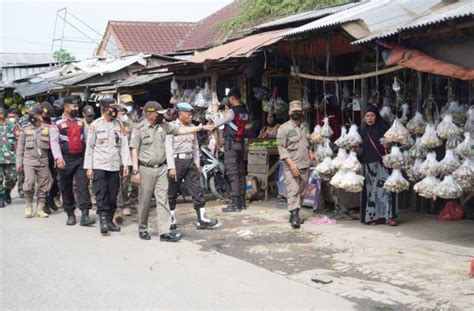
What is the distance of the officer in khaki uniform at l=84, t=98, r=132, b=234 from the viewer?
28.8 feet

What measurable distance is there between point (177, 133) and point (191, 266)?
7.92 ft

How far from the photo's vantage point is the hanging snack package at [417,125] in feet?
25.4

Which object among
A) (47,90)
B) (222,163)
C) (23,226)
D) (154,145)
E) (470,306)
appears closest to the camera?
(470,306)

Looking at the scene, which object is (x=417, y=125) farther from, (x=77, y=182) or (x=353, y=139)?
(x=77, y=182)

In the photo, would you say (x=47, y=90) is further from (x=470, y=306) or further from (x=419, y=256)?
(x=470, y=306)

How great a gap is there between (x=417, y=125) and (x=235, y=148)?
3.72 meters

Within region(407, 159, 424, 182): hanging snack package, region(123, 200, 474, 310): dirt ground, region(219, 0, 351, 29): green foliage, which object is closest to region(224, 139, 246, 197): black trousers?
region(123, 200, 474, 310): dirt ground

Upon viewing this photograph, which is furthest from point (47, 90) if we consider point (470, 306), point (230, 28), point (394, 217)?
point (470, 306)

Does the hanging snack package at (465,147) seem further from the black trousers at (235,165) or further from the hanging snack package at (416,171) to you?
the black trousers at (235,165)

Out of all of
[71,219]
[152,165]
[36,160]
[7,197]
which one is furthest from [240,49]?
[7,197]

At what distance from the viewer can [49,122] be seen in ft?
35.1

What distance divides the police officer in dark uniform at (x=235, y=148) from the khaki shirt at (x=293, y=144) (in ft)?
5.85

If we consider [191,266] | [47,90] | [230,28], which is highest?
[230,28]

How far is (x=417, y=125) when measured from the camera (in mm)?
7770
